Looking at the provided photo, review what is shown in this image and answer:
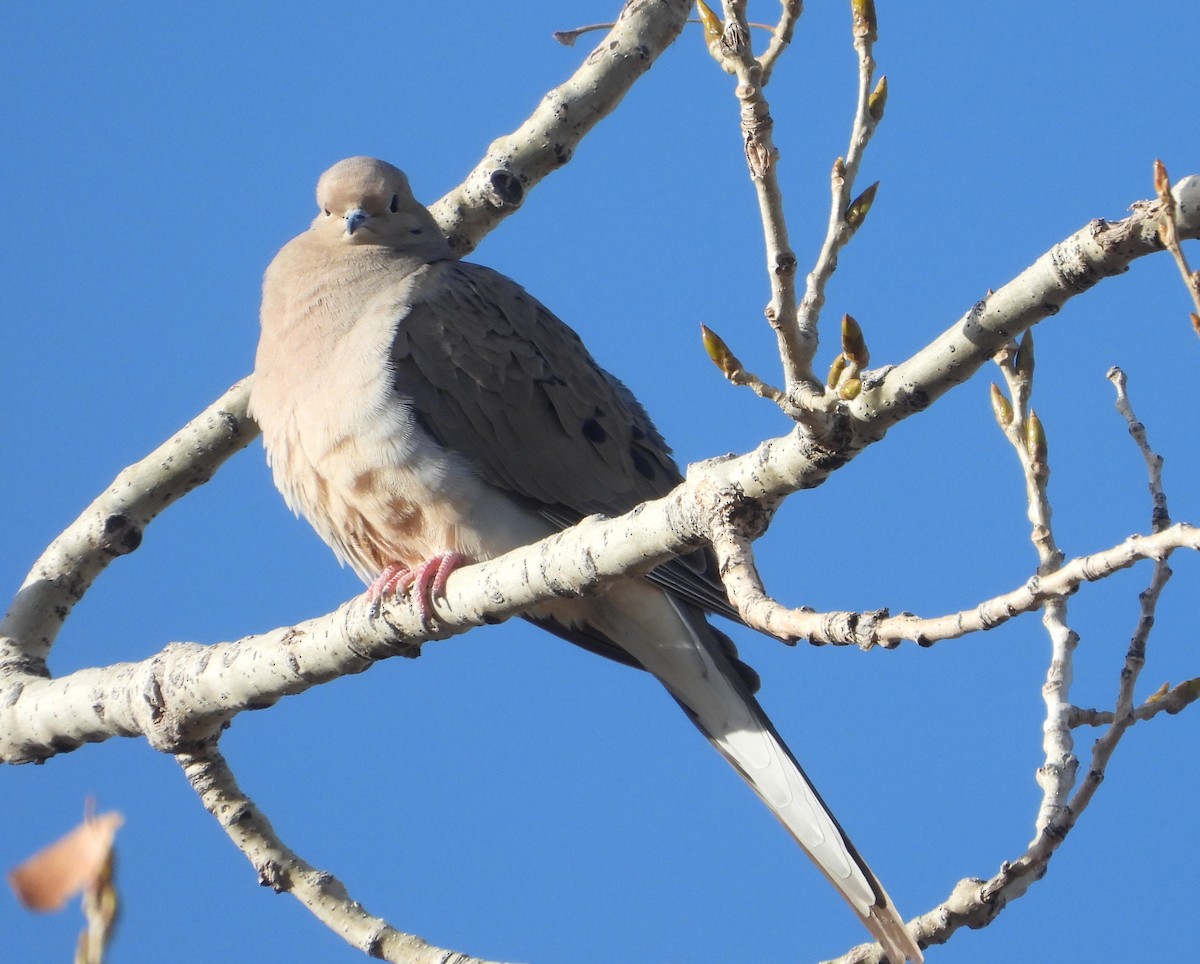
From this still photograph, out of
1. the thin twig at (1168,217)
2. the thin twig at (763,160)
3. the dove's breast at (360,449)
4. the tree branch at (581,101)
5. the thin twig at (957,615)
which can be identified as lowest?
the thin twig at (957,615)

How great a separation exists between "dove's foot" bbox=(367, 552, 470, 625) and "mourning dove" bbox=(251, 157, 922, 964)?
5 cm

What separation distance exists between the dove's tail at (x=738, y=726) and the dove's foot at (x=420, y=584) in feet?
2.48

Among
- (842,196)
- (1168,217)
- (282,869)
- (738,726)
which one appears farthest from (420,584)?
(1168,217)

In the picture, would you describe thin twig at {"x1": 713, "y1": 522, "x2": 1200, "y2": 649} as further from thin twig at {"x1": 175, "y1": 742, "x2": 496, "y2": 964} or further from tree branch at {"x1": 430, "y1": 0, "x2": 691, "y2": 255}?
tree branch at {"x1": 430, "y1": 0, "x2": 691, "y2": 255}

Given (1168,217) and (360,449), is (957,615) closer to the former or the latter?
(1168,217)

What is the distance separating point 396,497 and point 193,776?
36.8 inches

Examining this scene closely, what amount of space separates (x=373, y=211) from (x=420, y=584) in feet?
6.65

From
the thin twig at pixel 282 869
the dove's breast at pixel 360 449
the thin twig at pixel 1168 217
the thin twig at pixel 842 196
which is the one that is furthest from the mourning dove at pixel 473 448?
the thin twig at pixel 1168 217

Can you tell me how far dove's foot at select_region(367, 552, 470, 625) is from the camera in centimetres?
327

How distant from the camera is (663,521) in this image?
2.62 m

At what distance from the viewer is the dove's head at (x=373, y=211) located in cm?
493

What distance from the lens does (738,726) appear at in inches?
164

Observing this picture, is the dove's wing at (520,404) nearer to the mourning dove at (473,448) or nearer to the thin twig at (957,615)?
the mourning dove at (473,448)

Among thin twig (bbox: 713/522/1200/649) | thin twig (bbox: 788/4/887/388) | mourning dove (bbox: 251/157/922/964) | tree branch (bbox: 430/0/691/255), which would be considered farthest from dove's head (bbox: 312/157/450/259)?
thin twig (bbox: 713/522/1200/649)
